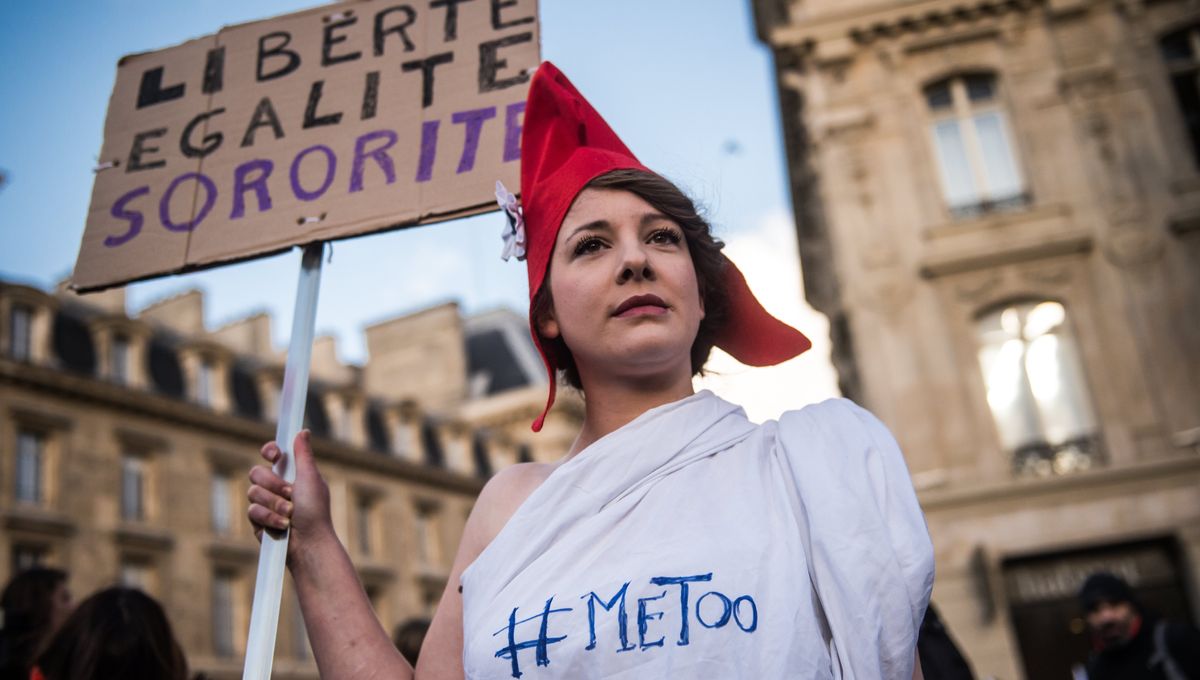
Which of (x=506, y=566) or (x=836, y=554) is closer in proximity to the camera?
(x=836, y=554)

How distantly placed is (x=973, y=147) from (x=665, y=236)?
15.0m

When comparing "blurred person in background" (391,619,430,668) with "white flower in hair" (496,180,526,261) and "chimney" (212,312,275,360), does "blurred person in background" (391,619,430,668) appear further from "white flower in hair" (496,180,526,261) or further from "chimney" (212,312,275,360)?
"chimney" (212,312,275,360)

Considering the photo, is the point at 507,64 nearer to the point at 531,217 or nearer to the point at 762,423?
the point at 531,217

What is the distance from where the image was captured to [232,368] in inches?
1219

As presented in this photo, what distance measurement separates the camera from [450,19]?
306 centimetres

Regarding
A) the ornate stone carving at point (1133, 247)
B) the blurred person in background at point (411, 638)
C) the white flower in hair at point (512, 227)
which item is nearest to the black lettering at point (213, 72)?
the white flower in hair at point (512, 227)

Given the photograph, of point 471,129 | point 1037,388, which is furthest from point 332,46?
point 1037,388

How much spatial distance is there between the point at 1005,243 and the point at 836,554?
48.0ft

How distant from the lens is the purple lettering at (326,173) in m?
2.82

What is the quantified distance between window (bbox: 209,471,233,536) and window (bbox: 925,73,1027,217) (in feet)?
66.1

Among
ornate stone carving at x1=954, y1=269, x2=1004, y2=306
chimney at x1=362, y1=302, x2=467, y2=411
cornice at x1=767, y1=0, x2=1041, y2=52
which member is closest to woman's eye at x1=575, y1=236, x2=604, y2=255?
ornate stone carving at x1=954, y1=269, x2=1004, y2=306

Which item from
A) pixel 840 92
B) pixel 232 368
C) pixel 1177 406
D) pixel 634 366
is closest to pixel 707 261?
pixel 634 366

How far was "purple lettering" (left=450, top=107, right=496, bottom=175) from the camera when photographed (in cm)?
277

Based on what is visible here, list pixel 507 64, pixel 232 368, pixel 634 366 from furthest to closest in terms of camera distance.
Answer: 1. pixel 232 368
2. pixel 507 64
3. pixel 634 366
